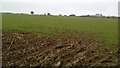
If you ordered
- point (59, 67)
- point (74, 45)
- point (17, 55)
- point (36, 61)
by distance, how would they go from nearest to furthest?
point (59, 67)
point (36, 61)
point (17, 55)
point (74, 45)

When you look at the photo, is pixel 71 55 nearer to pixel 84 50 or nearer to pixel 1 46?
pixel 84 50

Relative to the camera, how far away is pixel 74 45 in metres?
17.3

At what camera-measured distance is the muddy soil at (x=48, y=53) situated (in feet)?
44.7

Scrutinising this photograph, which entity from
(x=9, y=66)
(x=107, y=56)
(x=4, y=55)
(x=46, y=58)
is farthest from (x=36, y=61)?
(x=107, y=56)

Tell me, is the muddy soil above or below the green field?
below

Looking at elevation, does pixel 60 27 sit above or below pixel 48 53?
above

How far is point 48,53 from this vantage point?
15.5 metres

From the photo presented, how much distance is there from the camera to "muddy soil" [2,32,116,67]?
537 inches

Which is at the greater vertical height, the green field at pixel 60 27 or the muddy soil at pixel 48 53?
the green field at pixel 60 27

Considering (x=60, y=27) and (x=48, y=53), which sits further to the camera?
(x=60, y=27)

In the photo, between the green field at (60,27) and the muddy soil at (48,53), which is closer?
the muddy soil at (48,53)

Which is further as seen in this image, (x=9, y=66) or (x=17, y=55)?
(x=17, y=55)

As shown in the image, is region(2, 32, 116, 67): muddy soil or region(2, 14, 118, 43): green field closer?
region(2, 32, 116, 67): muddy soil

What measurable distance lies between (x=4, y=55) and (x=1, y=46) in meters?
2.18
